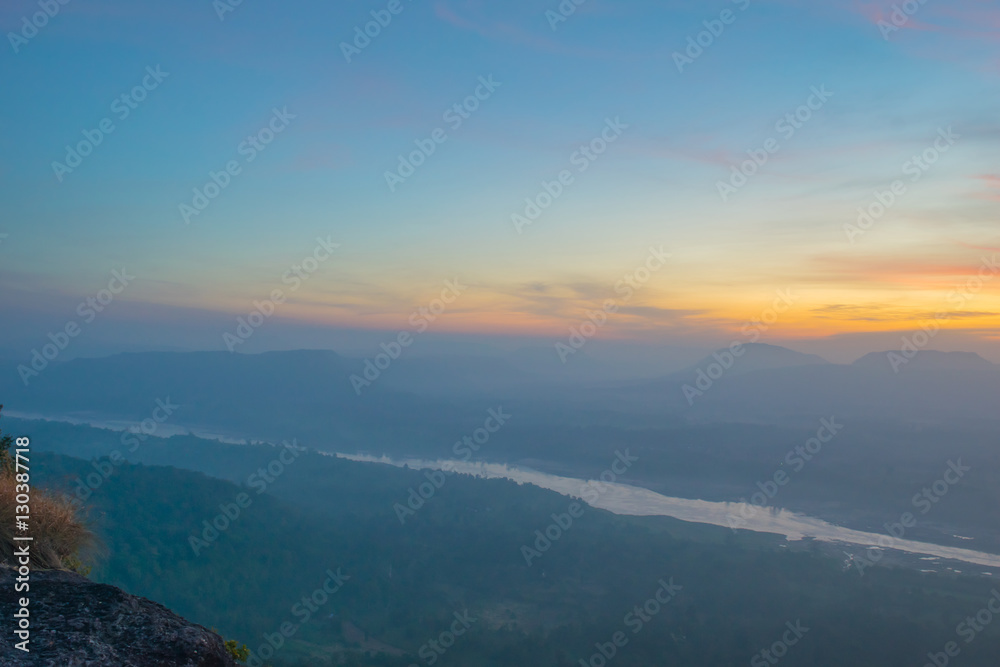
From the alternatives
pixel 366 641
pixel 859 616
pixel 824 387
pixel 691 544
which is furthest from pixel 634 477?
pixel 824 387

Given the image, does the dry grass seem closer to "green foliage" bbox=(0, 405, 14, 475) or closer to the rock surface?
"green foliage" bbox=(0, 405, 14, 475)

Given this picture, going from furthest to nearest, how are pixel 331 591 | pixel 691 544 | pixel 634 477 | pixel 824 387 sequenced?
pixel 824 387, pixel 634 477, pixel 691 544, pixel 331 591

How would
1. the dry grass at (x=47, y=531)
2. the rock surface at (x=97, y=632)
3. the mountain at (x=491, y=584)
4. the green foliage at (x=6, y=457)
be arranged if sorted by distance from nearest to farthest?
1. the rock surface at (x=97, y=632)
2. the dry grass at (x=47, y=531)
3. the green foliage at (x=6, y=457)
4. the mountain at (x=491, y=584)

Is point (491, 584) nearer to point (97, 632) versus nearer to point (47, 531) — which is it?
point (47, 531)

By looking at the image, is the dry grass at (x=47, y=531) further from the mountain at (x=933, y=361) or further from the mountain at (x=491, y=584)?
the mountain at (x=933, y=361)

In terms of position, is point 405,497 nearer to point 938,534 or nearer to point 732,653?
point 732,653

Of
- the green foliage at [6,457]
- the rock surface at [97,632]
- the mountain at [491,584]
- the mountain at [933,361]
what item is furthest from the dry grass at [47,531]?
the mountain at [933,361]

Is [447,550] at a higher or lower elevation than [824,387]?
higher
